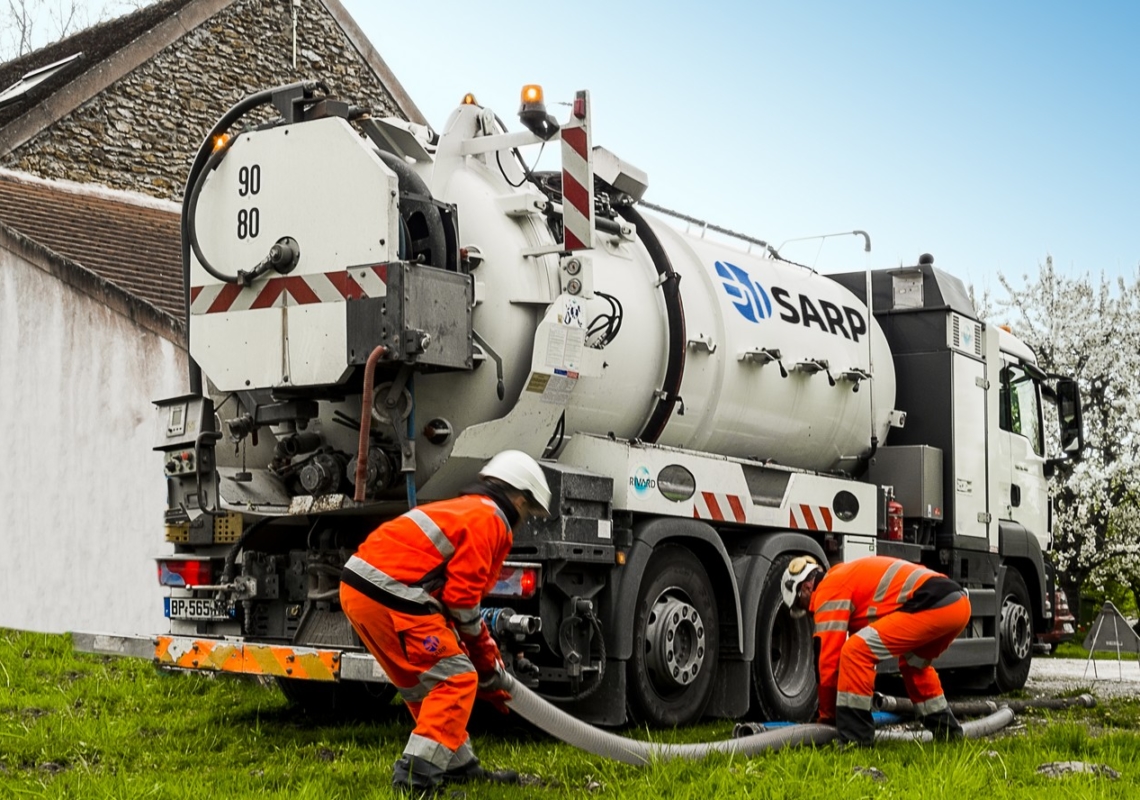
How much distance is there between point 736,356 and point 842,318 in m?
1.76

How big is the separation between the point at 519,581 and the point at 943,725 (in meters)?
2.34

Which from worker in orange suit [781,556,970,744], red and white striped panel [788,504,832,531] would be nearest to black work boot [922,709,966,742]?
worker in orange suit [781,556,970,744]

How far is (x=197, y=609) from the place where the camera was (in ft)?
25.2

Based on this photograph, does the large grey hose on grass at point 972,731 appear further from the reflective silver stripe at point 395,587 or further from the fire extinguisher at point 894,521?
the reflective silver stripe at point 395,587

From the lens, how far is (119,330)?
12.5 m

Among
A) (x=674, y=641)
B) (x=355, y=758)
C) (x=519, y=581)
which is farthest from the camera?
(x=674, y=641)

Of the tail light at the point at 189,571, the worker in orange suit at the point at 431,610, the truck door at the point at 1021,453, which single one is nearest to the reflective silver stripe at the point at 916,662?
the worker in orange suit at the point at 431,610

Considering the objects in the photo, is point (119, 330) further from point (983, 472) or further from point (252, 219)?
point (983, 472)

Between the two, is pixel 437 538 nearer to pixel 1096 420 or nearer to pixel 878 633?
pixel 878 633

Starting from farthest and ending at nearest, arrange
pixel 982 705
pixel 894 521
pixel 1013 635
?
pixel 1013 635 < pixel 894 521 < pixel 982 705

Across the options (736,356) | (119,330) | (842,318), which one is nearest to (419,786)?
(736,356)

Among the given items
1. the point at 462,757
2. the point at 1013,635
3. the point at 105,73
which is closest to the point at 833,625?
the point at 462,757

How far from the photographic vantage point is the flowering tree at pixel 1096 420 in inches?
1019

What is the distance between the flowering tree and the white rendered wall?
17103mm
